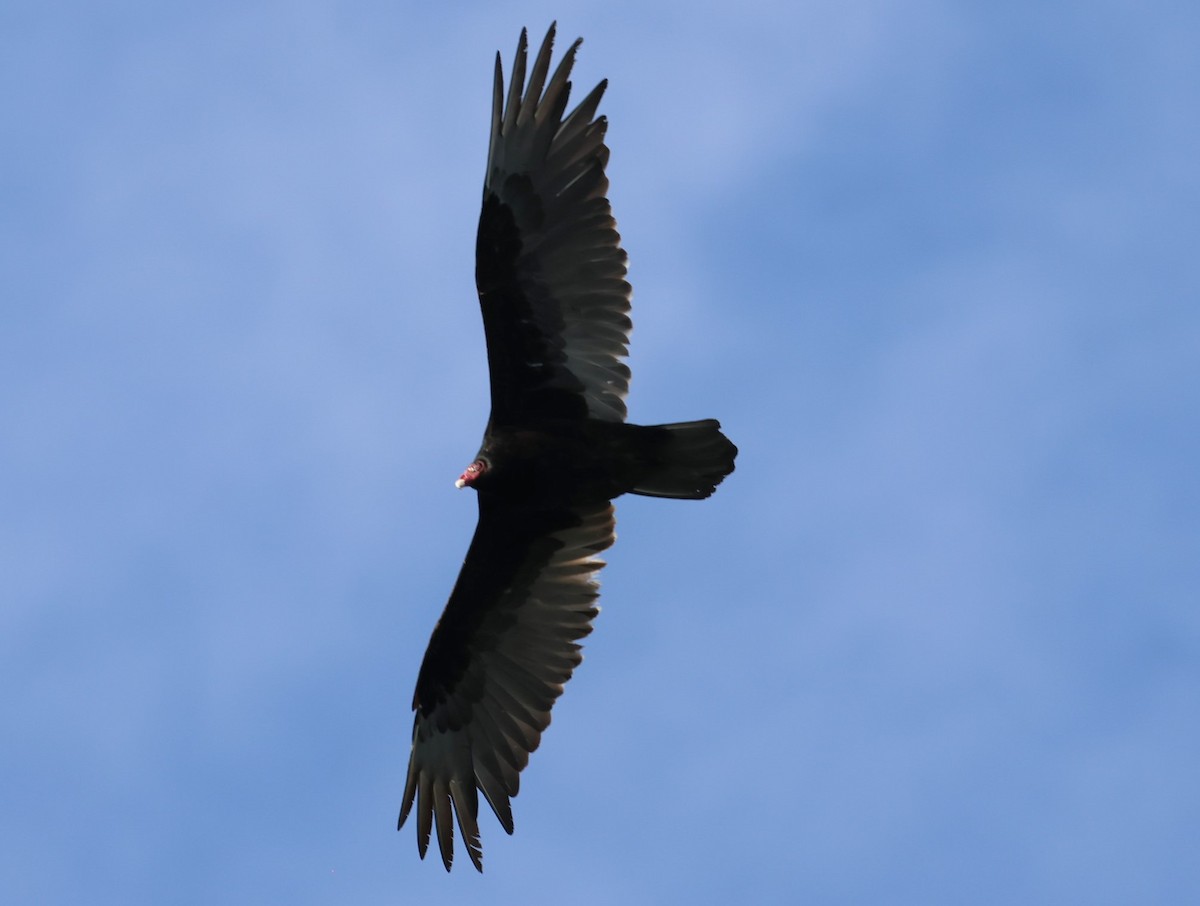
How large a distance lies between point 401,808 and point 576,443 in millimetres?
2327

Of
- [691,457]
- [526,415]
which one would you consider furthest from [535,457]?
[691,457]

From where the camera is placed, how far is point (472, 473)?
351 inches

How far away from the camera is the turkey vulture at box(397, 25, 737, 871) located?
28.8ft

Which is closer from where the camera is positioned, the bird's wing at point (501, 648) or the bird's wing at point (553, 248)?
the bird's wing at point (553, 248)

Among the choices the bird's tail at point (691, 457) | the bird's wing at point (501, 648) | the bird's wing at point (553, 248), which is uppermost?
the bird's wing at point (553, 248)

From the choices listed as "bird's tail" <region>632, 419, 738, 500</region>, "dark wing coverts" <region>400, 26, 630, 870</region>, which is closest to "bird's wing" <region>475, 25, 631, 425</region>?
"dark wing coverts" <region>400, 26, 630, 870</region>

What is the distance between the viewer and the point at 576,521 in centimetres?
948

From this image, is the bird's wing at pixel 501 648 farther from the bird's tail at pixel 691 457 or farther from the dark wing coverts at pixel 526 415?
the bird's tail at pixel 691 457

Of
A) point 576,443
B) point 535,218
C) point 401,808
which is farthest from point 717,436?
point 401,808

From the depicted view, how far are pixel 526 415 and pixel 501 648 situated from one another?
1423 mm

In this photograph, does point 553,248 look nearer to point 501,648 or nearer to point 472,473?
point 472,473

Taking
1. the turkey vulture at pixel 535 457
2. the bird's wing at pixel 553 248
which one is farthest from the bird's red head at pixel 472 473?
the bird's wing at pixel 553 248

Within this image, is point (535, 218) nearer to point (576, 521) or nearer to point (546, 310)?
point (546, 310)

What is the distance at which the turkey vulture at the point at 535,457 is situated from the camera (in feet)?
28.8
